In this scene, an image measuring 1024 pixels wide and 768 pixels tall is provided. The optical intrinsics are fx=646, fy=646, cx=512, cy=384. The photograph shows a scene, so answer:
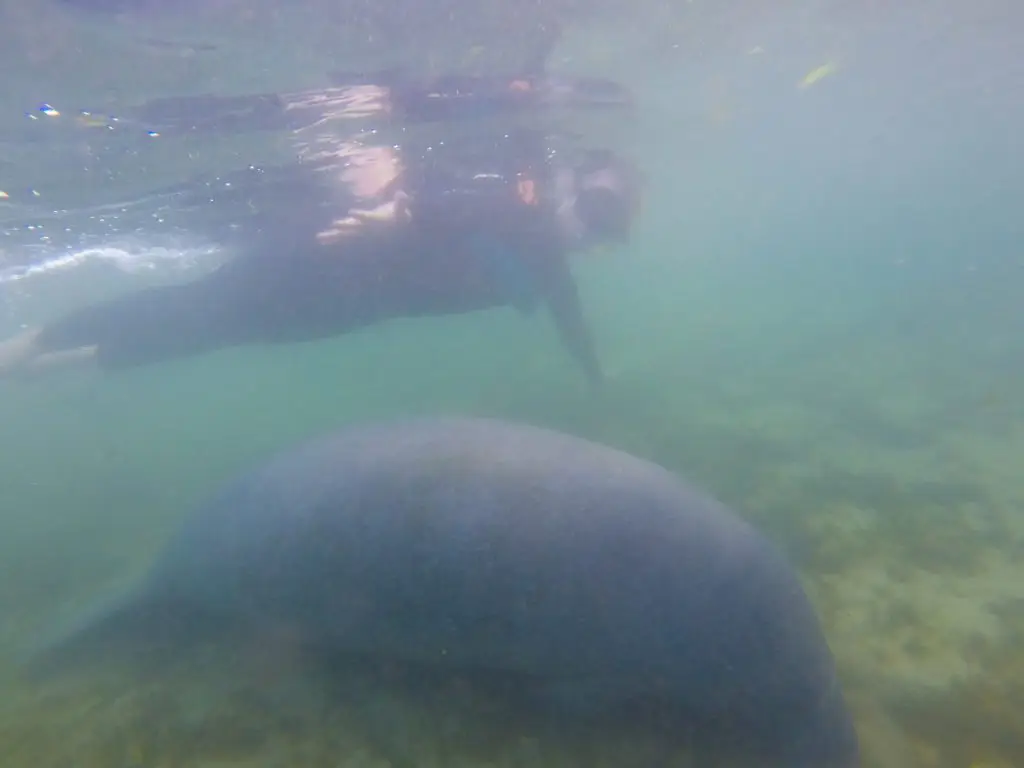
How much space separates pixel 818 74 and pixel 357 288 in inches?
884

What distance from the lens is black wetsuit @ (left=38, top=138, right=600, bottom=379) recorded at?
35.1 ft

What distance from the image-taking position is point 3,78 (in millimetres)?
8109

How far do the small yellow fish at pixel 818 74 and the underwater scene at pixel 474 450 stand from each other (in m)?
0.77

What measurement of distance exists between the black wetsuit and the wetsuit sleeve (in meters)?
0.02

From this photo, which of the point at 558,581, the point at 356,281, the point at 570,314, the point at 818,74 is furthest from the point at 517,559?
the point at 818,74

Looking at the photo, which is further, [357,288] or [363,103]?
[363,103]

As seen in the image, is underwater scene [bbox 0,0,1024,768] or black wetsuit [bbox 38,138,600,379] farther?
black wetsuit [bbox 38,138,600,379]

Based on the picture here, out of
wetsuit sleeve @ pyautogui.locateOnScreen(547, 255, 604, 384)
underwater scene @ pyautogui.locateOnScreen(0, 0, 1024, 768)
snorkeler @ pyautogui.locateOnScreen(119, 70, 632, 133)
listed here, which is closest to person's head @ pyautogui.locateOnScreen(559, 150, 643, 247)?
underwater scene @ pyautogui.locateOnScreen(0, 0, 1024, 768)

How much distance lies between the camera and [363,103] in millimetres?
11461

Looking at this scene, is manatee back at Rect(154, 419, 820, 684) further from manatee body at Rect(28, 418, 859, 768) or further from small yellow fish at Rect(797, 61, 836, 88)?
small yellow fish at Rect(797, 61, 836, 88)

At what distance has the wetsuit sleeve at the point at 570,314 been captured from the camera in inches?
448

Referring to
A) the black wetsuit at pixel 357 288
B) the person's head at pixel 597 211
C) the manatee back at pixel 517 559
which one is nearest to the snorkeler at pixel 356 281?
the black wetsuit at pixel 357 288

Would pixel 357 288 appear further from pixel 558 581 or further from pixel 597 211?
pixel 558 581

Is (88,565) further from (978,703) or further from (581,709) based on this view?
(978,703)
